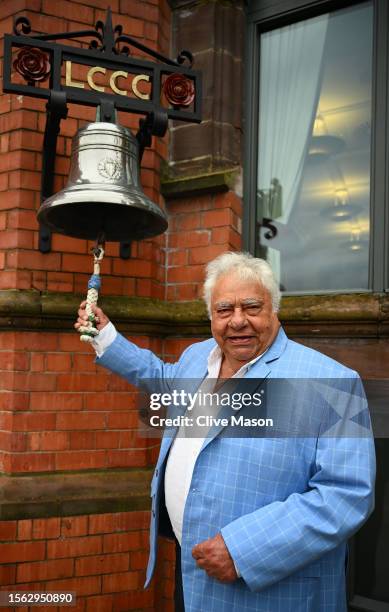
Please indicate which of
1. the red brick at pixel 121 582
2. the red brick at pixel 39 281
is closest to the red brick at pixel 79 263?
the red brick at pixel 39 281

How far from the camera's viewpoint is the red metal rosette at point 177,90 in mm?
2455

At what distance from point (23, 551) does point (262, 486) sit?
1.56 m

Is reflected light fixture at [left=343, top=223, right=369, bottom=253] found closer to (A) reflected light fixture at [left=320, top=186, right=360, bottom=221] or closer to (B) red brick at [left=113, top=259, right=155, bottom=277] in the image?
(A) reflected light fixture at [left=320, top=186, right=360, bottom=221]

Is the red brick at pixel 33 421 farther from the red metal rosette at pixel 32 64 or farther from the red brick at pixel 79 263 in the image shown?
the red metal rosette at pixel 32 64

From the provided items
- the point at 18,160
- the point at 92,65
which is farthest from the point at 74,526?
the point at 92,65

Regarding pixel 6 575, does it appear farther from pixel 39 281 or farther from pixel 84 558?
pixel 39 281

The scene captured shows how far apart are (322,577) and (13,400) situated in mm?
1689

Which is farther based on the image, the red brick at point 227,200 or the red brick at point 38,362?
the red brick at point 227,200

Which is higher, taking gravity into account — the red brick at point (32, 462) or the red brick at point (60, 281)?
the red brick at point (60, 281)

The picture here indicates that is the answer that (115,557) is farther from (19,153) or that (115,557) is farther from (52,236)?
(19,153)

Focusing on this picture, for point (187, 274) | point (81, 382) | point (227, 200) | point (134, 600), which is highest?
point (227, 200)

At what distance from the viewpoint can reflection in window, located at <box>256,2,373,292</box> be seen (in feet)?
9.89

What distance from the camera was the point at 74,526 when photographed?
277 centimetres

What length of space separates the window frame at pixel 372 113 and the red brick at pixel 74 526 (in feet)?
5.51
